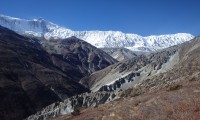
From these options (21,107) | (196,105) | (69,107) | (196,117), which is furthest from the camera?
(21,107)

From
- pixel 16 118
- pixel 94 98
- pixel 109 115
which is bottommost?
pixel 16 118

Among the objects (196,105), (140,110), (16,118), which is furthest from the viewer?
(16,118)

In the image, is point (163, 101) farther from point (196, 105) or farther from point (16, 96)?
point (16, 96)

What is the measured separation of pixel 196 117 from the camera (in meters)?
21.0

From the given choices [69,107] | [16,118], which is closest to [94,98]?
[69,107]

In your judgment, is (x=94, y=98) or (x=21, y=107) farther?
(x=21, y=107)

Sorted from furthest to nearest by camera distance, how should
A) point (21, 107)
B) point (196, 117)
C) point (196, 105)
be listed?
1. point (21, 107)
2. point (196, 105)
3. point (196, 117)

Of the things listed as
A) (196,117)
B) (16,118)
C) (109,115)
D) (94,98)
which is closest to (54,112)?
(94,98)

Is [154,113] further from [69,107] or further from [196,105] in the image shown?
[69,107]

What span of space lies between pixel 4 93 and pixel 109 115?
168979 mm

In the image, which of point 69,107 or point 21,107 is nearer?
point 69,107

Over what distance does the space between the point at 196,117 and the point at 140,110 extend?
742 centimetres

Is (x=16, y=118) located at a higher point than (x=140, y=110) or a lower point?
lower

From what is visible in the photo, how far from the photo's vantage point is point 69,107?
145m
